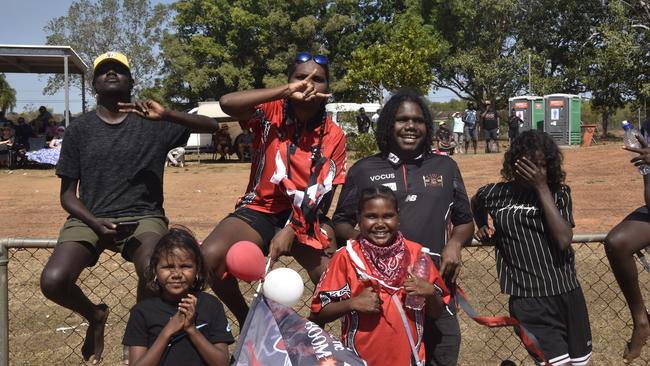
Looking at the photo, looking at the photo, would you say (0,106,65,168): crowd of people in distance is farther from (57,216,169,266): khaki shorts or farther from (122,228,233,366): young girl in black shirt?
(122,228,233,366): young girl in black shirt

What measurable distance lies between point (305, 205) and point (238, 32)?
37.2 meters

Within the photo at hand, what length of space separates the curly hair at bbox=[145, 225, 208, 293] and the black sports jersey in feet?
2.65

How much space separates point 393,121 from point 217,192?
40.9 feet

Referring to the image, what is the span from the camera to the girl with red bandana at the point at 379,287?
10.8 ft

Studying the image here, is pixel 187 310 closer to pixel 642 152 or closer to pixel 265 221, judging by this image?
pixel 265 221

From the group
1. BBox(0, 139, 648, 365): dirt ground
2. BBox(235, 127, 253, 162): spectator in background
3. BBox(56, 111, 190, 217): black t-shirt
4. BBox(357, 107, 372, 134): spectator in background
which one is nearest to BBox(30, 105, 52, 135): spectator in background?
BBox(235, 127, 253, 162): spectator in background

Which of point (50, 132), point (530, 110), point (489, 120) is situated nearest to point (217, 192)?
point (50, 132)

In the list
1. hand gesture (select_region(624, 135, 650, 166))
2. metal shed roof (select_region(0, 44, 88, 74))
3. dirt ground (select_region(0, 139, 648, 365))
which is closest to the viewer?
hand gesture (select_region(624, 135, 650, 166))

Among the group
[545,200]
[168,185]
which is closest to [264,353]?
[545,200]

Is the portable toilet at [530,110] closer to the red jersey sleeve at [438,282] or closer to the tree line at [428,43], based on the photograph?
the tree line at [428,43]

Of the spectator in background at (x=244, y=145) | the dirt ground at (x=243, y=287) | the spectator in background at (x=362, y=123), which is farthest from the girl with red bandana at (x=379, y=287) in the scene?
the spectator in background at (x=244, y=145)

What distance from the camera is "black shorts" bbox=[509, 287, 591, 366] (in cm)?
370

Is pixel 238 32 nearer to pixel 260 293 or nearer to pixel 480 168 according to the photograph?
pixel 480 168

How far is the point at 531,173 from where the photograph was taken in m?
3.75
